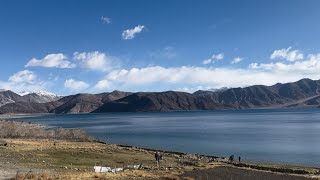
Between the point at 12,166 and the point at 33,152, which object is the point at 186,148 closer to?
the point at 33,152

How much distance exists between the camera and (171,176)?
41.3 m

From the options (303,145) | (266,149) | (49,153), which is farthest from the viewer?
(303,145)

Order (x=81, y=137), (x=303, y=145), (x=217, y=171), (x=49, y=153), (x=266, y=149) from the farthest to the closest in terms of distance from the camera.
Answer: (x=81, y=137)
(x=303, y=145)
(x=266, y=149)
(x=49, y=153)
(x=217, y=171)

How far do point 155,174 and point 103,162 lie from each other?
1763 cm

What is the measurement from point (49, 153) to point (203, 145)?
6186cm

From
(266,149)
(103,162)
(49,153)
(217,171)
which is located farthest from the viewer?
(266,149)

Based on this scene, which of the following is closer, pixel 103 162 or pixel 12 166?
pixel 12 166

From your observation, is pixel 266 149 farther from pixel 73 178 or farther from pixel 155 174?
pixel 73 178

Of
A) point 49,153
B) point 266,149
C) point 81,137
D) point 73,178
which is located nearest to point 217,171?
point 73,178

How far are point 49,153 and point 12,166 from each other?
56.3ft

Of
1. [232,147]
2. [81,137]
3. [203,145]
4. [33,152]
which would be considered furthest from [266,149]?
[33,152]

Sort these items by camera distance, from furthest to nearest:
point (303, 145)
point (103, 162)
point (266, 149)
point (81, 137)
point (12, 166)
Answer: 1. point (81, 137)
2. point (303, 145)
3. point (266, 149)
4. point (103, 162)
5. point (12, 166)

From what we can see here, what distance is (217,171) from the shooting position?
167 feet

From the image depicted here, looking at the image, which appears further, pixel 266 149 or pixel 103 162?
pixel 266 149
